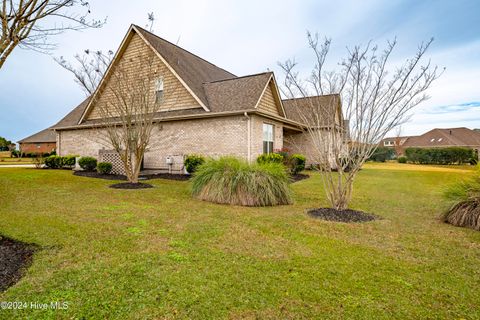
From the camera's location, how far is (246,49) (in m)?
18.6

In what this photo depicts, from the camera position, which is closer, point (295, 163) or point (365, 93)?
point (365, 93)

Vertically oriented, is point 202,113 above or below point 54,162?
above

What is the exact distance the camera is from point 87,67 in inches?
445

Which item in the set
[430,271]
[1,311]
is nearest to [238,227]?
[430,271]

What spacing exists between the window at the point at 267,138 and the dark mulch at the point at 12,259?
11454 mm

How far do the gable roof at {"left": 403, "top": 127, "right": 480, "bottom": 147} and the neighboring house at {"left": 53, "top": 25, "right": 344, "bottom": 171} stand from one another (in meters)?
41.9

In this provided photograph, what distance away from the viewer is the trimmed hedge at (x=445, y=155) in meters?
29.6

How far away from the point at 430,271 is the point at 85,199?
315 inches

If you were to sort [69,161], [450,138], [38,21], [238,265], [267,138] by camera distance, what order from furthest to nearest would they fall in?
[450,138] → [69,161] → [267,138] → [38,21] → [238,265]

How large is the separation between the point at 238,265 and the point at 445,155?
117ft

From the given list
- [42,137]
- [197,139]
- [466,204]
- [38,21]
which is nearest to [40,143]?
[42,137]

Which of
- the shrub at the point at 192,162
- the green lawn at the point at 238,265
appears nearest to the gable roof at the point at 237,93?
the shrub at the point at 192,162

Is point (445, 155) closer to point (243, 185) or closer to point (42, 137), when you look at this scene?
point (243, 185)

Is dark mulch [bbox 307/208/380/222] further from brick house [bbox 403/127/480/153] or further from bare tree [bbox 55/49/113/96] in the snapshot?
brick house [bbox 403/127/480/153]
